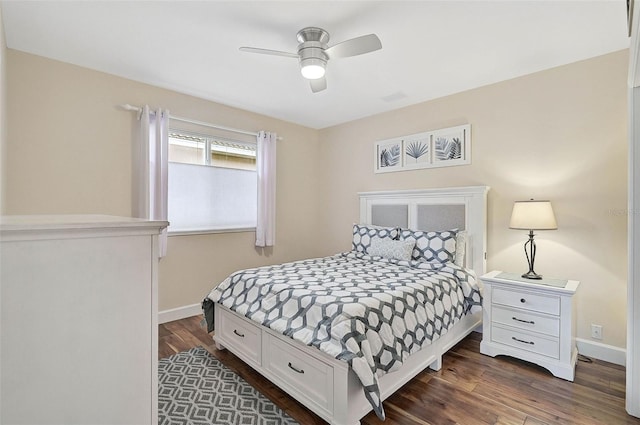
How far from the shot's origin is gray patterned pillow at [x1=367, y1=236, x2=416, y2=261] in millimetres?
2979

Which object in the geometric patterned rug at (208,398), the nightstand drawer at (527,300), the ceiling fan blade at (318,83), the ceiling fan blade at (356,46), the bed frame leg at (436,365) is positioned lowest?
the geometric patterned rug at (208,398)

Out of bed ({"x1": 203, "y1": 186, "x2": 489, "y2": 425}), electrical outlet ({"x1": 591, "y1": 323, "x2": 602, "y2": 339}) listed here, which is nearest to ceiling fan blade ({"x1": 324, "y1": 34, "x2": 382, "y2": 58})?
bed ({"x1": 203, "y1": 186, "x2": 489, "y2": 425})

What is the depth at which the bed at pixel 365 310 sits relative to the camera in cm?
168

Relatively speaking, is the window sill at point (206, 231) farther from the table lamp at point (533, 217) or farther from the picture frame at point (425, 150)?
the table lamp at point (533, 217)

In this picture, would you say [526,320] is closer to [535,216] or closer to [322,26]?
[535,216]

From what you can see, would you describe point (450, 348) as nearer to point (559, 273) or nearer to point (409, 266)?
point (409, 266)

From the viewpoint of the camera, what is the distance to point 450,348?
2.63m

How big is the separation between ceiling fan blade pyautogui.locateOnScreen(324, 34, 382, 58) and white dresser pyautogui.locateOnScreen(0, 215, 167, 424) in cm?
170

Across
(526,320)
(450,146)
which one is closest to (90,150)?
(450,146)

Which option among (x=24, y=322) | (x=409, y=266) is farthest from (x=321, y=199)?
(x=24, y=322)

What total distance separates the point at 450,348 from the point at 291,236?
2.49 m

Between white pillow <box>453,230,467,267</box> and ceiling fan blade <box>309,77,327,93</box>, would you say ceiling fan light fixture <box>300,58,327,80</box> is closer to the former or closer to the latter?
ceiling fan blade <box>309,77,327,93</box>

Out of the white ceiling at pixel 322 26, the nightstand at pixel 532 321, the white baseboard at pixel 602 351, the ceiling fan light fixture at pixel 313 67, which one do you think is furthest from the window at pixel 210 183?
the white baseboard at pixel 602 351

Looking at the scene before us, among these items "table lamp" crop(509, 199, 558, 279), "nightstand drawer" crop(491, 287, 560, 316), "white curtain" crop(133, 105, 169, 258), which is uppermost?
"white curtain" crop(133, 105, 169, 258)
